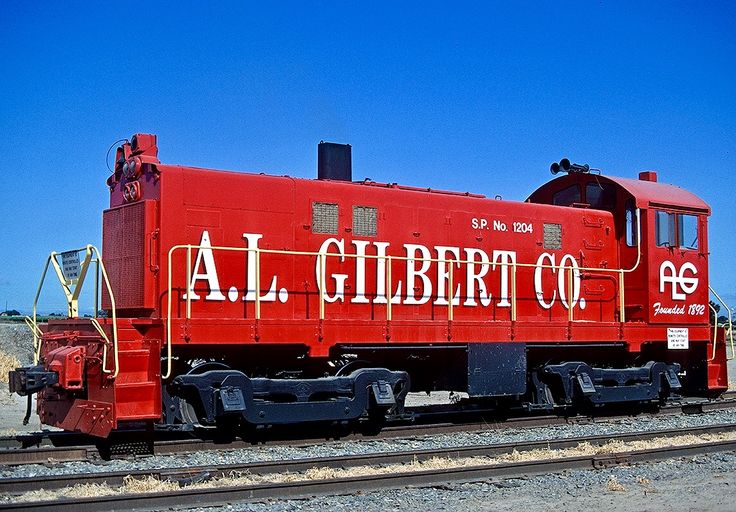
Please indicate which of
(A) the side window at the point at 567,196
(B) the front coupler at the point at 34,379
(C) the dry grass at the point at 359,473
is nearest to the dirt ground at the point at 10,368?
(B) the front coupler at the point at 34,379

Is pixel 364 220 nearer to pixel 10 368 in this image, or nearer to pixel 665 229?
pixel 665 229

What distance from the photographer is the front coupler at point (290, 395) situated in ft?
31.2

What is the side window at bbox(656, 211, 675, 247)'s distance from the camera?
44.7 ft

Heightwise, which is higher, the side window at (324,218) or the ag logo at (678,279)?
the side window at (324,218)

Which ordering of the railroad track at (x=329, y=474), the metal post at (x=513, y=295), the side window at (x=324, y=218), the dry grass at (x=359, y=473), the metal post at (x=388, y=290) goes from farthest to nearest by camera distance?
the metal post at (x=513, y=295), the side window at (x=324, y=218), the metal post at (x=388, y=290), the dry grass at (x=359, y=473), the railroad track at (x=329, y=474)

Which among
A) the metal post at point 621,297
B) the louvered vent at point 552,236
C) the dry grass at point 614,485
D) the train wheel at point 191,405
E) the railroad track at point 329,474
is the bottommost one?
the dry grass at point 614,485

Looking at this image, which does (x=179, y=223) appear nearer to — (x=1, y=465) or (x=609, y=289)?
(x=1, y=465)

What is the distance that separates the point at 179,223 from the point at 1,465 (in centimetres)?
341

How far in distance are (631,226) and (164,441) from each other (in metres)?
8.33

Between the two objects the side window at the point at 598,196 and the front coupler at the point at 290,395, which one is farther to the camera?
the side window at the point at 598,196

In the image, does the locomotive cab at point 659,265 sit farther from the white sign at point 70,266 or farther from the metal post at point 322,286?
the white sign at point 70,266

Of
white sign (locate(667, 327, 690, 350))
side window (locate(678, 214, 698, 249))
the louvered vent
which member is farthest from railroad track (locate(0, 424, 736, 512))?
side window (locate(678, 214, 698, 249))

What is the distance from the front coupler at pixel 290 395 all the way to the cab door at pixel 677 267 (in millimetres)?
5065

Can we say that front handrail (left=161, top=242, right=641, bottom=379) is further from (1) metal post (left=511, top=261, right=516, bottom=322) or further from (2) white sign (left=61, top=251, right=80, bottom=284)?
(2) white sign (left=61, top=251, right=80, bottom=284)
